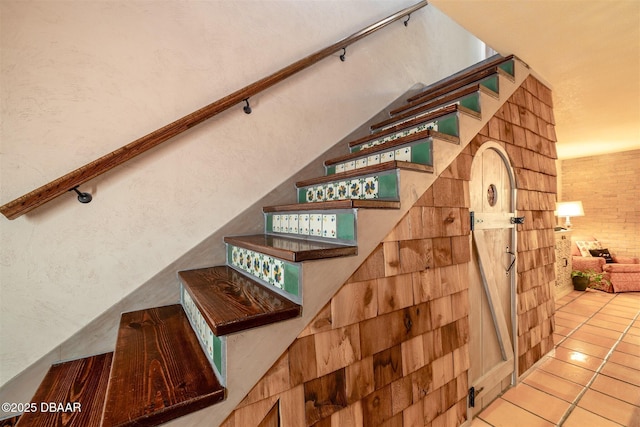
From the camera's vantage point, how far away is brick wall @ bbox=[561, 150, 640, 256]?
5.23 meters

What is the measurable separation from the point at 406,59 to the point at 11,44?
2922 millimetres

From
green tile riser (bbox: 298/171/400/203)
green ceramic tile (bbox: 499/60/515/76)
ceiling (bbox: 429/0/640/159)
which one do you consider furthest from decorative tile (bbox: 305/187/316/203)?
green ceramic tile (bbox: 499/60/515/76)

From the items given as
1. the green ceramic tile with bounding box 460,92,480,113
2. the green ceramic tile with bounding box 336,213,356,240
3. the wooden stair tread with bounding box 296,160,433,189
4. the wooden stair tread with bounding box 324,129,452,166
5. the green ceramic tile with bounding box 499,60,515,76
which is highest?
the green ceramic tile with bounding box 499,60,515,76

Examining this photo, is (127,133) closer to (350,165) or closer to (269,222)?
(269,222)

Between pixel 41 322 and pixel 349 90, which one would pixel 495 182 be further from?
pixel 41 322

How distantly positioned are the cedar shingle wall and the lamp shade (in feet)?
14.2

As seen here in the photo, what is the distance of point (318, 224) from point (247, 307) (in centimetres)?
56

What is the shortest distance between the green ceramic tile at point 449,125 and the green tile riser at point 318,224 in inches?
35.4

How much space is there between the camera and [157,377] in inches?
35.5

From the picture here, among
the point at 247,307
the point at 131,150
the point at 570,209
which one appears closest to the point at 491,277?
the point at 247,307

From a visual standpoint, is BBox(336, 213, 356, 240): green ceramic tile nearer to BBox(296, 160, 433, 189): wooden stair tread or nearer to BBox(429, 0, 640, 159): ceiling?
BBox(296, 160, 433, 189): wooden stair tread

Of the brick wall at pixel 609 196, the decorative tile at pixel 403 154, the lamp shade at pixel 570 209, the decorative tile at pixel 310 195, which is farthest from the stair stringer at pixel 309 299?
the brick wall at pixel 609 196

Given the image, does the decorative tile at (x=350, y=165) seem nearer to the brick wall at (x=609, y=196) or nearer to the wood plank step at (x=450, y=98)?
the wood plank step at (x=450, y=98)

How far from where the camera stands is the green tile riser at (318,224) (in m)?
1.23
